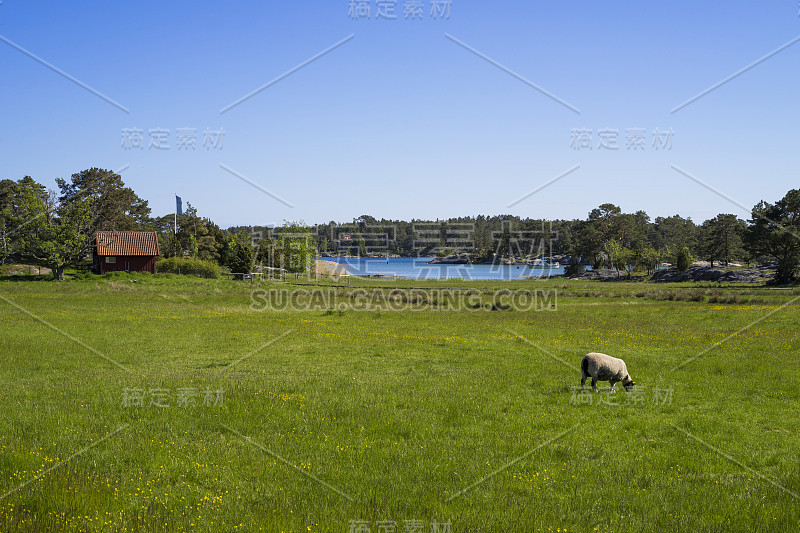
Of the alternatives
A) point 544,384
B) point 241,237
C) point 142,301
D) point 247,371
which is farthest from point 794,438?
point 241,237

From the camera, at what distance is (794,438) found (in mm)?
12281

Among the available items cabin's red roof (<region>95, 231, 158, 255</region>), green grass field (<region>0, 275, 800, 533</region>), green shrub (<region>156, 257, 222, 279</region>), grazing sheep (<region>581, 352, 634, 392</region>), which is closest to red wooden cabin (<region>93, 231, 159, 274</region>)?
cabin's red roof (<region>95, 231, 158, 255</region>)

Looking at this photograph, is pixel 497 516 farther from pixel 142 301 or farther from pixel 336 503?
pixel 142 301

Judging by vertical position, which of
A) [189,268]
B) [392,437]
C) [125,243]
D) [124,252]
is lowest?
[392,437]

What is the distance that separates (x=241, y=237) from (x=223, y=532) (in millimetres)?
133484

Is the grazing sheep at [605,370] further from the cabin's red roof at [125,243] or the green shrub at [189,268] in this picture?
the cabin's red roof at [125,243]

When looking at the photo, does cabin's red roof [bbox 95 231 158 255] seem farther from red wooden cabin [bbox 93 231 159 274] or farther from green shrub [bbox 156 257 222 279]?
green shrub [bbox 156 257 222 279]

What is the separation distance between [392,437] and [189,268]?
273 feet

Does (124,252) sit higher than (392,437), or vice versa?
(124,252)

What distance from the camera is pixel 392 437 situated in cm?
1227

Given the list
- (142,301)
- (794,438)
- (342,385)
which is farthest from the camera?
(142,301)

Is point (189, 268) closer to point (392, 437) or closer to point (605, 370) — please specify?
point (605, 370)

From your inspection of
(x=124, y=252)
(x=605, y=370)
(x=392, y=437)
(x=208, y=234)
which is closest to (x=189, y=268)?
(x=124, y=252)

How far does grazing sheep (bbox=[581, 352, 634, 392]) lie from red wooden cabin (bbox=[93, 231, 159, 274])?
259 feet
